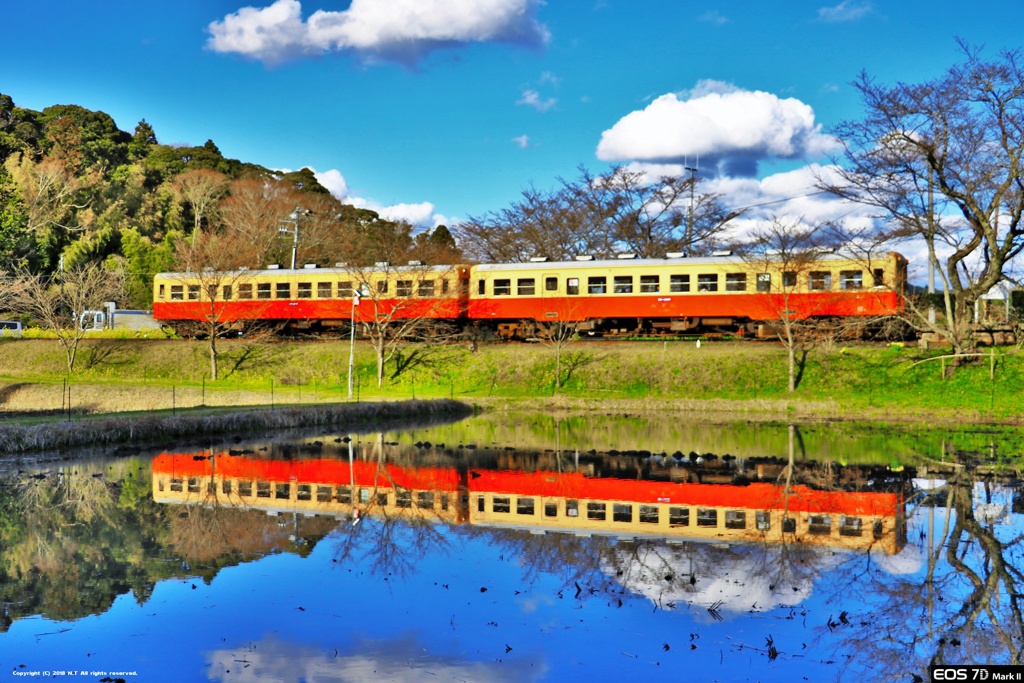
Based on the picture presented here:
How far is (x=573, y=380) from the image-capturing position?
97.7 ft

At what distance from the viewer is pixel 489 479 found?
14.6 m

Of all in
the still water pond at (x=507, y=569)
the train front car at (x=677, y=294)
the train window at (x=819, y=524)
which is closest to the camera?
the still water pond at (x=507, y=569)

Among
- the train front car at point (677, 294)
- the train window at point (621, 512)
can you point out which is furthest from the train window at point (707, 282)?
the train window at point (621, 512)

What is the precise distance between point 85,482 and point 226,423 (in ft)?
20.4

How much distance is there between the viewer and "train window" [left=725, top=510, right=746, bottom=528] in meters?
11.0

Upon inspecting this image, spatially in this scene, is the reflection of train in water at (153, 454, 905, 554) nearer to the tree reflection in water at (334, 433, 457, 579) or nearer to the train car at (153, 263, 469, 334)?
the tree reflection in water at (334, 433, 457, 579)

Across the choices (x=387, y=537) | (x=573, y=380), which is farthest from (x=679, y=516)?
(x=573, y=380)

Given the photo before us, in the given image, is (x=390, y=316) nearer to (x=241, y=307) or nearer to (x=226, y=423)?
(x=241, y=307)

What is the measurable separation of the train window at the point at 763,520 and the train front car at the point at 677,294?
52.9 feet

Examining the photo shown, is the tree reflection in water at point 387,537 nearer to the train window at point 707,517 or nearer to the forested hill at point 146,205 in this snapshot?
the train window at point 707,517

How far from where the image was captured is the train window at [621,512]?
11414mm

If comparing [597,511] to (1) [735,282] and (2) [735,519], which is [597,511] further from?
(1) [735,282]

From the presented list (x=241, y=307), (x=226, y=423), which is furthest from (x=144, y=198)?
(x=226, y=423)

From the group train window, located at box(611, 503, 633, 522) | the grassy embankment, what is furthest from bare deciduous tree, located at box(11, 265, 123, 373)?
train window, located at box(611, 503, 633, 522)
